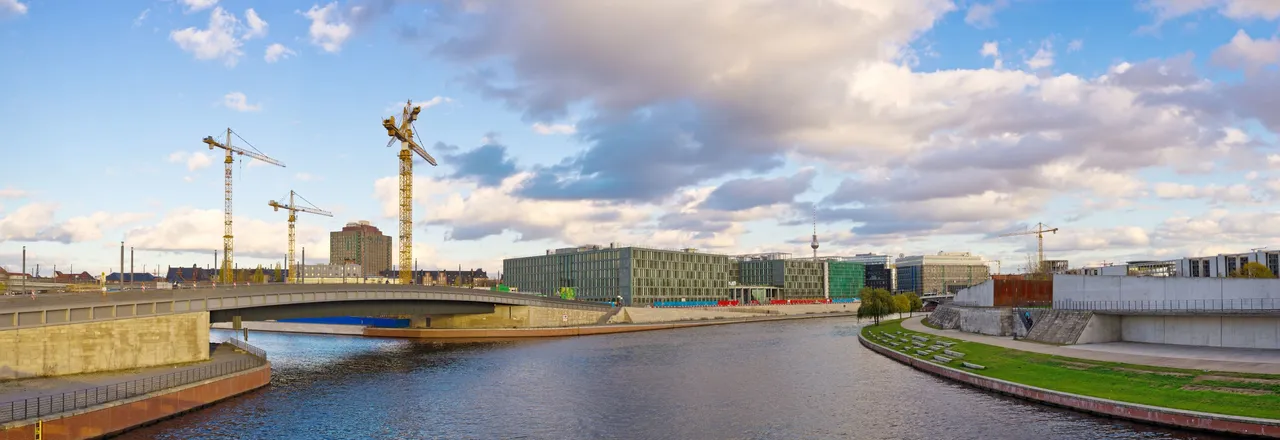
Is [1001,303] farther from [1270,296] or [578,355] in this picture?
[578,355]

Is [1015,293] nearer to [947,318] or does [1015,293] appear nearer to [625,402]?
[947,318]

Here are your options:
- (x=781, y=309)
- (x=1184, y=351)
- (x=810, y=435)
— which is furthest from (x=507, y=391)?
(x=781, y=309)

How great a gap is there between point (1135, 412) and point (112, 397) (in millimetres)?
55881

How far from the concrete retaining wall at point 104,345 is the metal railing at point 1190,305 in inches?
3096

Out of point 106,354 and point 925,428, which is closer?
point 925,428

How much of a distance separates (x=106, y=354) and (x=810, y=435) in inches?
1927

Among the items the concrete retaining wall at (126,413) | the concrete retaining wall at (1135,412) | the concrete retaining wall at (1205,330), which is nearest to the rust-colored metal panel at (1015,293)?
the concrete retaining wall at (1205,330)

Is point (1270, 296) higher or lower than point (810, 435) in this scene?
higher

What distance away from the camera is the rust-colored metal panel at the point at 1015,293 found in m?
95.2

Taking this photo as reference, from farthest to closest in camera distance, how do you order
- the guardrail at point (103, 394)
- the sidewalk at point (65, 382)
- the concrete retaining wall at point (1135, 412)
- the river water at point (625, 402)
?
the sidewalk at point (65, 382), the river water at point (625, 402), the guardrail at point (103, 394), the concrete retaining wall at point (1135, 412)

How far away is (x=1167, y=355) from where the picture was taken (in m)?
59.4

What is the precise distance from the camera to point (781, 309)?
633ft

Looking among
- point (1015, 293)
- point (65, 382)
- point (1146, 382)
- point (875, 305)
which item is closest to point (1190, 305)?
point (1146, 382)

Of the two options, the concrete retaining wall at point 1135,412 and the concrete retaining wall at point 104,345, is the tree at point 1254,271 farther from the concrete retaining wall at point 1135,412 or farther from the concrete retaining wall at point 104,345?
the concrete retaining wall at point 104,345
